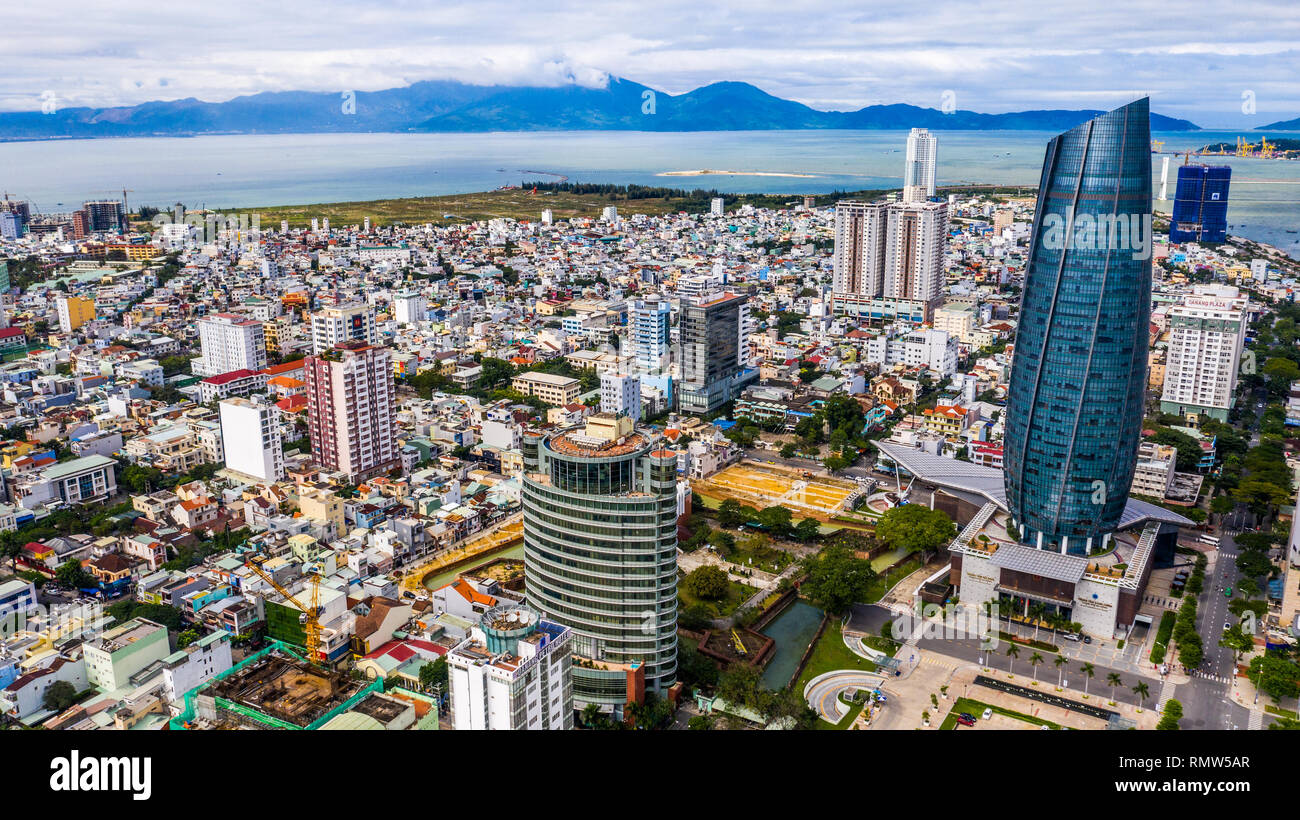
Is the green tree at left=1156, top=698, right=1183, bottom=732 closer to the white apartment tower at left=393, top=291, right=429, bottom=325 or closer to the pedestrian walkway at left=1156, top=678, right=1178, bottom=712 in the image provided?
the pedestrian walkway at left=1156, top=678, right=1178, bottom=712

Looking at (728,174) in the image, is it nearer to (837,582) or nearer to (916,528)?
(916,528)

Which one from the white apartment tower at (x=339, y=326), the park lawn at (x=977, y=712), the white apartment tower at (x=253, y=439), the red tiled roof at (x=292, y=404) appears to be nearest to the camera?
the park lawn at (x=977, y=712)

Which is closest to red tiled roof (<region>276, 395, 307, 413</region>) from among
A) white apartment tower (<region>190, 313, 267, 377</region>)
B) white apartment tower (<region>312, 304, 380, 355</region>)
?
white apartment tower (<region>190, 313, 267, 377</region>)

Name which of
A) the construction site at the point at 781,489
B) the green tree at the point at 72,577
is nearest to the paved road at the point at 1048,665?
the construction site at the point at 781,489

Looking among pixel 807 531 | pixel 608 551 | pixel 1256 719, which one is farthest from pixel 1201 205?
pixel 608 551

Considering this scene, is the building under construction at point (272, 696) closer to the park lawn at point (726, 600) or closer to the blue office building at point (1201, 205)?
the park lawn at point (726, 600)

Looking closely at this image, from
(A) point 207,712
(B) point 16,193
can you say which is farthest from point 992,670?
(B) point 16,193
